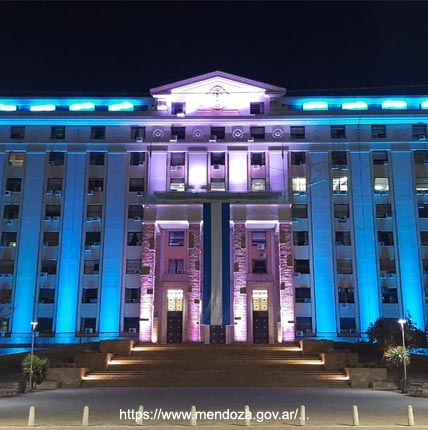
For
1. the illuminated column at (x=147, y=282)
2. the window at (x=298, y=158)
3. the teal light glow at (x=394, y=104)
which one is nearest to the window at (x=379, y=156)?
the teal light glow at (x=394, y=104)

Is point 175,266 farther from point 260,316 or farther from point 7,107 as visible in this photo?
point 7,107

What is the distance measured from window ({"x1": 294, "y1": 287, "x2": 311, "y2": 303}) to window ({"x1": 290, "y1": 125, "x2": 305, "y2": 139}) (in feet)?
42.8

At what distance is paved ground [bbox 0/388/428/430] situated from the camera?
1611 centimetres

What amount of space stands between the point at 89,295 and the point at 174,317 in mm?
7079

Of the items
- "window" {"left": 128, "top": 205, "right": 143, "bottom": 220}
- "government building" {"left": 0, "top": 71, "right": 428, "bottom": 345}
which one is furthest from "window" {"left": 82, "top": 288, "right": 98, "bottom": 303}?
"window" {"left": 128, "top": 205, "right": 143, "bottom": 220}

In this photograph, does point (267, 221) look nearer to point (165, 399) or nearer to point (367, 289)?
point (367, 289)

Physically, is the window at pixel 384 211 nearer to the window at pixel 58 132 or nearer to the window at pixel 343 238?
the window at pixel 343 238

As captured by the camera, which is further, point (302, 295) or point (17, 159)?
point (17, 159)

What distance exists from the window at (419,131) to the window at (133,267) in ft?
84.6

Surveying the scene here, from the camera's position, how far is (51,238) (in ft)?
144

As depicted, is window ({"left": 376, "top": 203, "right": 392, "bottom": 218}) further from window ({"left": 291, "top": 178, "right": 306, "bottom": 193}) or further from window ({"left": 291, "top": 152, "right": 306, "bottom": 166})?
window ({"left": 291, "top": 152, "right": 306, "bottom": 166})

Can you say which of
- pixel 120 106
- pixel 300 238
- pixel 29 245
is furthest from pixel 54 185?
pixel 300 238

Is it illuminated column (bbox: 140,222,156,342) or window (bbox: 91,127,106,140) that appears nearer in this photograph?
illuminated column (bbox: 140,222,156,342)

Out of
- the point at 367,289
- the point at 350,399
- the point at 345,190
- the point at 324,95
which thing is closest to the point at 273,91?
the point at 324,95
